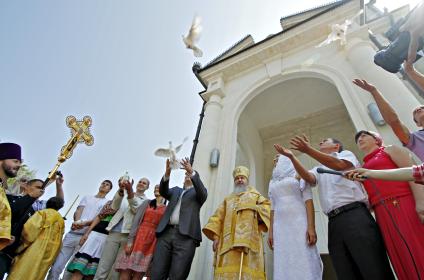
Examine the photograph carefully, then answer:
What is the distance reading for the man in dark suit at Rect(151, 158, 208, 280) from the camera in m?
2.66

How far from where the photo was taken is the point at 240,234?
2.63m

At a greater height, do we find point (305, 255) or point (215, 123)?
point (215, 123)

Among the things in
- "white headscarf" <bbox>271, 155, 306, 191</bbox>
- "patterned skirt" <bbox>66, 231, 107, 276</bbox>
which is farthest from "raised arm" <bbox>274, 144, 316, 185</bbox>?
"patterned skirt" <bbox>66, 231, 107, 276</bbox>

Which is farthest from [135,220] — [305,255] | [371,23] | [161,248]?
[371,23]

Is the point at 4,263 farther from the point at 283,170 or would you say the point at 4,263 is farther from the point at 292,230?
the point at 283,170

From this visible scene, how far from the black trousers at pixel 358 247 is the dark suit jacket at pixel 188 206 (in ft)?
4.86

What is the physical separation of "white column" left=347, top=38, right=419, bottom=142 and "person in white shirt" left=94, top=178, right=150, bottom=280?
3.60m

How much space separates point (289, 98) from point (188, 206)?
4.76 meters

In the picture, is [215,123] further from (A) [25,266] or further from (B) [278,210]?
(A) [25,266]

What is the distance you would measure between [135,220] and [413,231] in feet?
9.74

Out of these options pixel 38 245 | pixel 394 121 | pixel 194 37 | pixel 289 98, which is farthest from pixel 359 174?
pixel 289 98

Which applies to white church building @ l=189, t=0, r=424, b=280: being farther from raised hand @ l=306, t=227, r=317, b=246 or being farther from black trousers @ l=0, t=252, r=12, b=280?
black trousers @ l=0, t=252, r=12, b=280

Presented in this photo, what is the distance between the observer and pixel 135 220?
3.41 m

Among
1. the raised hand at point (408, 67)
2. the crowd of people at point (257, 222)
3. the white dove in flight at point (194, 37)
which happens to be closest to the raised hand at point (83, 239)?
the crowd of people at point (257, 222)
